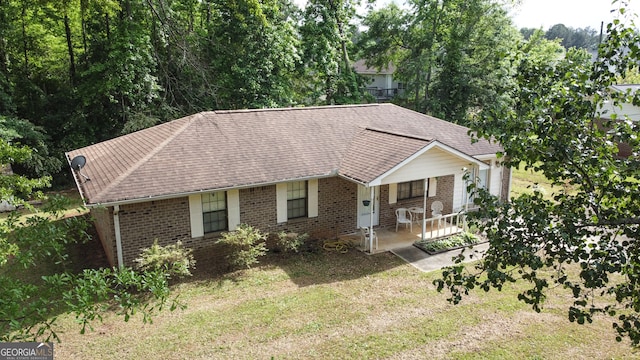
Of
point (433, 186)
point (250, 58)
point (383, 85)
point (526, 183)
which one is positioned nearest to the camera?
point (433, 186)

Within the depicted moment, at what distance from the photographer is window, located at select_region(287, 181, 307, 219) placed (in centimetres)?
1426

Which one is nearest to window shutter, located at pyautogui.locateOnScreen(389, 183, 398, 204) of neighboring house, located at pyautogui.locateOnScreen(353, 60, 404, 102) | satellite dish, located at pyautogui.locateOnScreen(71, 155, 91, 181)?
satellite dish, located at pyautogui.locateOnScreen(71, 155, 91, 181)

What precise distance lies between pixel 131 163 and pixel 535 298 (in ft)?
37.1

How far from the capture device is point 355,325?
9602 millimetres

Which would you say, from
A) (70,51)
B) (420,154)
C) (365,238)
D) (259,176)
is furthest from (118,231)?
(70,51)

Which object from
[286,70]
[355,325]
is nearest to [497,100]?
[286,70]

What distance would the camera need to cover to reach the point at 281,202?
14.0m

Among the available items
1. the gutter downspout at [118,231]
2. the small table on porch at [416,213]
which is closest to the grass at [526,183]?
the small table on porch at [416,213]

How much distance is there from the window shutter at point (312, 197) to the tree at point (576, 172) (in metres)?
9.23

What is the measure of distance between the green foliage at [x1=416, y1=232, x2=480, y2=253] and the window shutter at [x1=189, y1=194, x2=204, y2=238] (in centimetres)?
676

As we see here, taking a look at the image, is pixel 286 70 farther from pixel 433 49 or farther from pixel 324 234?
pixel 324 234

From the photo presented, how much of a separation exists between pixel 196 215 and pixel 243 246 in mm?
1605

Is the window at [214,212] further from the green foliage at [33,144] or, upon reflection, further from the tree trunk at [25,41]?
the tree trunk at [25,41]

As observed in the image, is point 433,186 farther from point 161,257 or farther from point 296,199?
point 161,257
